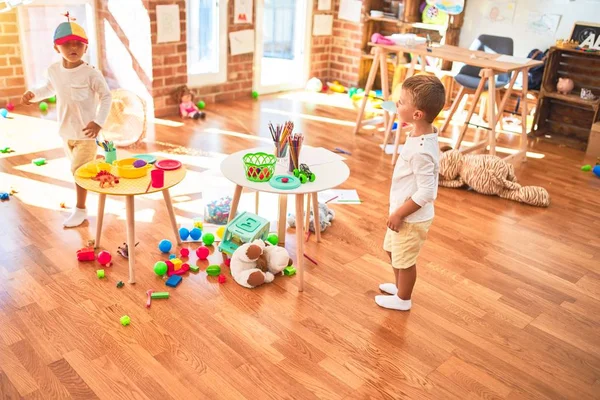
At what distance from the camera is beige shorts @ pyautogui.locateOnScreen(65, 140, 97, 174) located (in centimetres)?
267

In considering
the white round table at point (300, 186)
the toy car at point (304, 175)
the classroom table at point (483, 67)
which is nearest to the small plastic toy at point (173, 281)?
the white round table at point (300, 186)

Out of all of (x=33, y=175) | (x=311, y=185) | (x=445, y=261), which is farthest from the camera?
(x=33, y=175)

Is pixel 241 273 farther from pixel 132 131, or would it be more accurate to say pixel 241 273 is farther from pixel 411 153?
pixel 132 131

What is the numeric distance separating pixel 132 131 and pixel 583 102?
3.37m

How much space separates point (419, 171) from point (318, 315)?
69 centimetres

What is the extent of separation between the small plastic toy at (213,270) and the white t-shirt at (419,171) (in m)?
0.86

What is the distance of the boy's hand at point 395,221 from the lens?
2.06 meters

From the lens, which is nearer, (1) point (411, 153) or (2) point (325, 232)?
(1) point (411, 153)

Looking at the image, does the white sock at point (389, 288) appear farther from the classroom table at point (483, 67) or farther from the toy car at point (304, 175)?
the classroom table at point (483, 67)

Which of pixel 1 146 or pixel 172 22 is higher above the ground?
pixel 172 22

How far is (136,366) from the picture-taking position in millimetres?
1903

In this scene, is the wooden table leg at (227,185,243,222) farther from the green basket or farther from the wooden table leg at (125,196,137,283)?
the wooden table leg at (125,196,137,283)

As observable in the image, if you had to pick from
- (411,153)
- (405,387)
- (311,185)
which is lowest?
(405,387)

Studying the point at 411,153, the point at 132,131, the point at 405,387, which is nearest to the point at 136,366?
the point at 405,387
